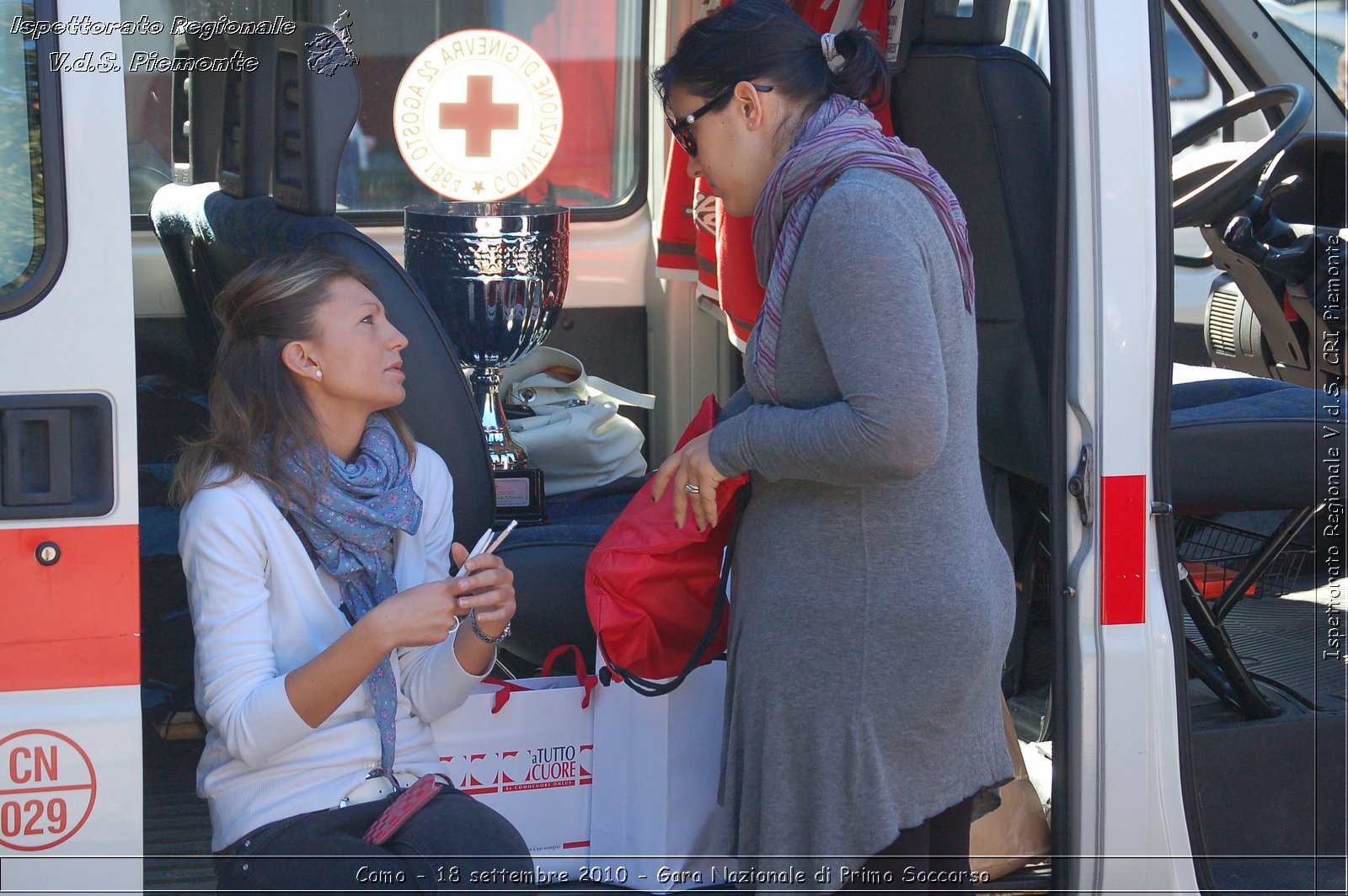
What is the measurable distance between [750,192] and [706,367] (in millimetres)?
1817

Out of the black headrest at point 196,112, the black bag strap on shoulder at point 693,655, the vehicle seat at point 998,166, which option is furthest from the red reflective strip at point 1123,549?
the black headrest at point 196,112

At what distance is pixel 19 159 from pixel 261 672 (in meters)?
0.73

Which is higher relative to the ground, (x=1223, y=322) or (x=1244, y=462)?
(x=1223, y=322)

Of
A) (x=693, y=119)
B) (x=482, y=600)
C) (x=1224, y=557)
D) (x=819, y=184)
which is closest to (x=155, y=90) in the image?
(x=693, y=119)

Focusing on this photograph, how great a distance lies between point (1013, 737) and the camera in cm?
222

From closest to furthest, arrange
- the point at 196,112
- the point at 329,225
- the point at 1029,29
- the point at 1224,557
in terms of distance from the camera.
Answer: the point at 329,225, the point at 1224,557, the point at 196,112, the point at 1029,29

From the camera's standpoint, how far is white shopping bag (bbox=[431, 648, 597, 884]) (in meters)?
1.99

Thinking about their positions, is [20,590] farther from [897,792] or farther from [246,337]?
[897,792]

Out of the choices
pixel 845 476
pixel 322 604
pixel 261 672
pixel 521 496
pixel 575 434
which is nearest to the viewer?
pixel 845 476

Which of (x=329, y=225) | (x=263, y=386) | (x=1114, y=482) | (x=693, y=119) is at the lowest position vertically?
(x=1114, y=482)

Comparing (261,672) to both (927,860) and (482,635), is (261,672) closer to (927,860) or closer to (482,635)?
(482,635)

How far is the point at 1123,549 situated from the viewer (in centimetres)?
196

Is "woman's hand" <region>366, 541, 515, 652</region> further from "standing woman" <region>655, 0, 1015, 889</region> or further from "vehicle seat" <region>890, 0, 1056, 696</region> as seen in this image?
"vehicle seat" <region>890, 0, 1056, 696</region>

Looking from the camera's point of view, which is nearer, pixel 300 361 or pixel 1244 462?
pixel 300 361
